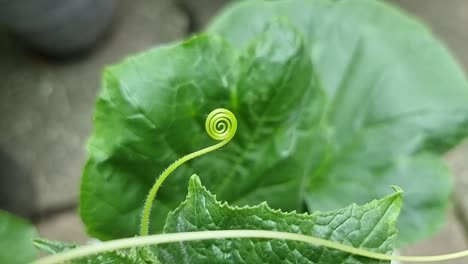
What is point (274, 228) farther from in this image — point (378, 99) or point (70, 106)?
point (70, 106)

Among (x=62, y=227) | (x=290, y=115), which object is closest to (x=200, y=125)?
(x=290, y=115)

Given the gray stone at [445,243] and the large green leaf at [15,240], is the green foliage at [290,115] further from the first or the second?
the gray stone at [445,243]

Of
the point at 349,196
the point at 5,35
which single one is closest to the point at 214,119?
the point at 349,196

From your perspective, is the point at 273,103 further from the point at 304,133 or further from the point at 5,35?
the point at 5,35

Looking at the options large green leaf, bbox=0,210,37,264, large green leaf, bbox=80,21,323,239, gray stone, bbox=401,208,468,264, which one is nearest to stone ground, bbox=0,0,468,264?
gray stone, bbox=401,208,468,264

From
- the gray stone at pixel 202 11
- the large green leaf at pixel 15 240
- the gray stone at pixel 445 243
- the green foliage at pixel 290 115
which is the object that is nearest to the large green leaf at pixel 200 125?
the green foliage at pixel 290 115

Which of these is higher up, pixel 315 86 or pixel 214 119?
pixel 315 86

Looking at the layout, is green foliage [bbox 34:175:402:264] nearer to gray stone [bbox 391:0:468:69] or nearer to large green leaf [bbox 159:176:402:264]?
large green leaf [bbox 159:176:402:264]
